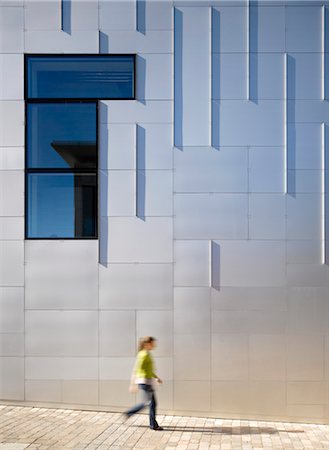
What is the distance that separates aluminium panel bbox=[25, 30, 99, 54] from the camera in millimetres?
9352

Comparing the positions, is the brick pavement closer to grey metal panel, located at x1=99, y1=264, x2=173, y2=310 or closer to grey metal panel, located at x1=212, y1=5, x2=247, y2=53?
grey metal panel, located at x1=99, y1=264, x2=173, y2=310

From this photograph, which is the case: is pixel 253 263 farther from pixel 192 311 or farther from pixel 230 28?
pixel 230 28

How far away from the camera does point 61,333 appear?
30.3 feet

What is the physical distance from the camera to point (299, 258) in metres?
9.09

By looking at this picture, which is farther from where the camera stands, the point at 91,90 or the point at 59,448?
the point at 91,90

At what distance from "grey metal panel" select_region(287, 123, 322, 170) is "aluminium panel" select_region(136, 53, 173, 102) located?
2.60 meters

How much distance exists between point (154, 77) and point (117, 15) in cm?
146

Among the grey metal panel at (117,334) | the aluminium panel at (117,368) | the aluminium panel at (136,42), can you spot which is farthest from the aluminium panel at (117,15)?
the aluminium panel at (117,368)

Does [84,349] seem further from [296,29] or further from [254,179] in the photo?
[296,29]

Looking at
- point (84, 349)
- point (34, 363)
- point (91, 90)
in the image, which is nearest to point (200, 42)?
point (91, 90)

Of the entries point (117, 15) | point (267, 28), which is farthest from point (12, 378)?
point (267, 28)

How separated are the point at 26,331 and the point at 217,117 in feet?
18.9

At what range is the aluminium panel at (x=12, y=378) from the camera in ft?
30.5

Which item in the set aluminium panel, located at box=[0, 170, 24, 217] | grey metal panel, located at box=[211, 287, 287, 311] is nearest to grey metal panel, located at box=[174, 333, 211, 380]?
grey metal panel, located at box=[211, 287, 287, 311]
